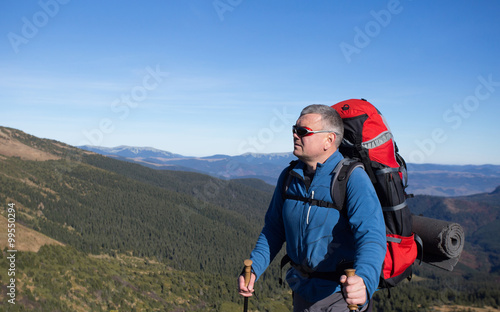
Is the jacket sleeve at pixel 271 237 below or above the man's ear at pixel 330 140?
below

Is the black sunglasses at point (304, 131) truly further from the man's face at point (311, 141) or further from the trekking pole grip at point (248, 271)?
the trekking pole grip at point (248, 271)

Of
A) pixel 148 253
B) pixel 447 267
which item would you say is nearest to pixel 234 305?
pixel 148 253

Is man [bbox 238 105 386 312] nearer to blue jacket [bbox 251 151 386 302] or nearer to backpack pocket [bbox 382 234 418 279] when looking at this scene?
blue jacket [bbox 251 151 386 302]

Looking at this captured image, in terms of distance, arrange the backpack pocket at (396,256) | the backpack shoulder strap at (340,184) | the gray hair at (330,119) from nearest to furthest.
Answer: the backpack shoulder strap at (340,184)
the backpack pocket at (396,256)
the gray hair at (330,119)

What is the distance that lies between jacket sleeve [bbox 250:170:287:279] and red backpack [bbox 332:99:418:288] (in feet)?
3.61

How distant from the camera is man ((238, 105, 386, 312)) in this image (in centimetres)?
365

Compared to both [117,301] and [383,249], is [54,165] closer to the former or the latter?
[117,301]

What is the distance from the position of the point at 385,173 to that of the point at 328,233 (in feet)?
3.44

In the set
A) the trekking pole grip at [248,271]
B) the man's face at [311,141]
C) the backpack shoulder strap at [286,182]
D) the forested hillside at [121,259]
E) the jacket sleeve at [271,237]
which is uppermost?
the man's face at [311,141]

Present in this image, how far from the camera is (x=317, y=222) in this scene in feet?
13.0

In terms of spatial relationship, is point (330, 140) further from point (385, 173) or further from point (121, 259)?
point (121, 259)

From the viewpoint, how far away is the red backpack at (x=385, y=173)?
4.05m

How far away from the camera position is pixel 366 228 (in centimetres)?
356

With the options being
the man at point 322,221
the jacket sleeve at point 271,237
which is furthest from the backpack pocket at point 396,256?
the jacket sleeve at point 271,237
